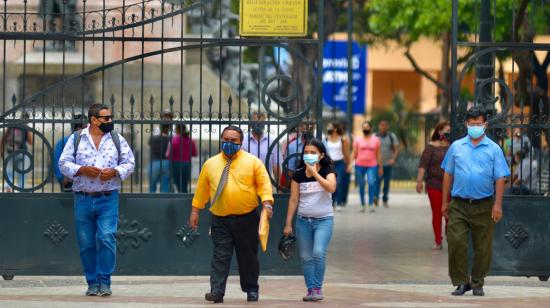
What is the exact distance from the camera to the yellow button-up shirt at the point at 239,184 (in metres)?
12.8

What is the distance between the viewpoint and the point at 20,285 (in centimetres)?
1428

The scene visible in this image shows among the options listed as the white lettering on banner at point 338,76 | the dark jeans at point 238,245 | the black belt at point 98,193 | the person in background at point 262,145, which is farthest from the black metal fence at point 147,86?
the dark jeans at point 238,245

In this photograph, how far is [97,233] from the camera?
13.2 metres

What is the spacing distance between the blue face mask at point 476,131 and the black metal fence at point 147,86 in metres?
1.60

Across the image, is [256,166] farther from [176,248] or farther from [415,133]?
[415,133]

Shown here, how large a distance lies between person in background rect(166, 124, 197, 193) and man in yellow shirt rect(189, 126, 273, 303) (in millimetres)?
1666

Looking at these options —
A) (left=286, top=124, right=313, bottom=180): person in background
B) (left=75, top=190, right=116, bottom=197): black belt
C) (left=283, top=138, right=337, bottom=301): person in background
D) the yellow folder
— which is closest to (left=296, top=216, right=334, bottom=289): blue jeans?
(left=283, top=138, right=337, bottom=301): person in background

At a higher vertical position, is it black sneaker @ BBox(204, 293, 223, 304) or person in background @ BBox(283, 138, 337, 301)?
person in background @ BBox(283, 138, 337, 301)

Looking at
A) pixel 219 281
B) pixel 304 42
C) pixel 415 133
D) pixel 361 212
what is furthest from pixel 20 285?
pixel 415 133

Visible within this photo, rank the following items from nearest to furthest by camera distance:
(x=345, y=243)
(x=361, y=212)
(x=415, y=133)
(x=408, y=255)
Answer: (x=408, y=255) < (x=345, y=243) < (x=361, y=212) < (x=415, y=133)

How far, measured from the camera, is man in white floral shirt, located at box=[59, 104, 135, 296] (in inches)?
516

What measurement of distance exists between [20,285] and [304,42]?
3.55 metres

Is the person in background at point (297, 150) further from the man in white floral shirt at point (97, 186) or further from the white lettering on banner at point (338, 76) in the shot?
the white lettering on banner at point (338, 76)

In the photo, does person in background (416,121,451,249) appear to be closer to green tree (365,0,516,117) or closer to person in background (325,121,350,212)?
person in background (325,121,350,212)
